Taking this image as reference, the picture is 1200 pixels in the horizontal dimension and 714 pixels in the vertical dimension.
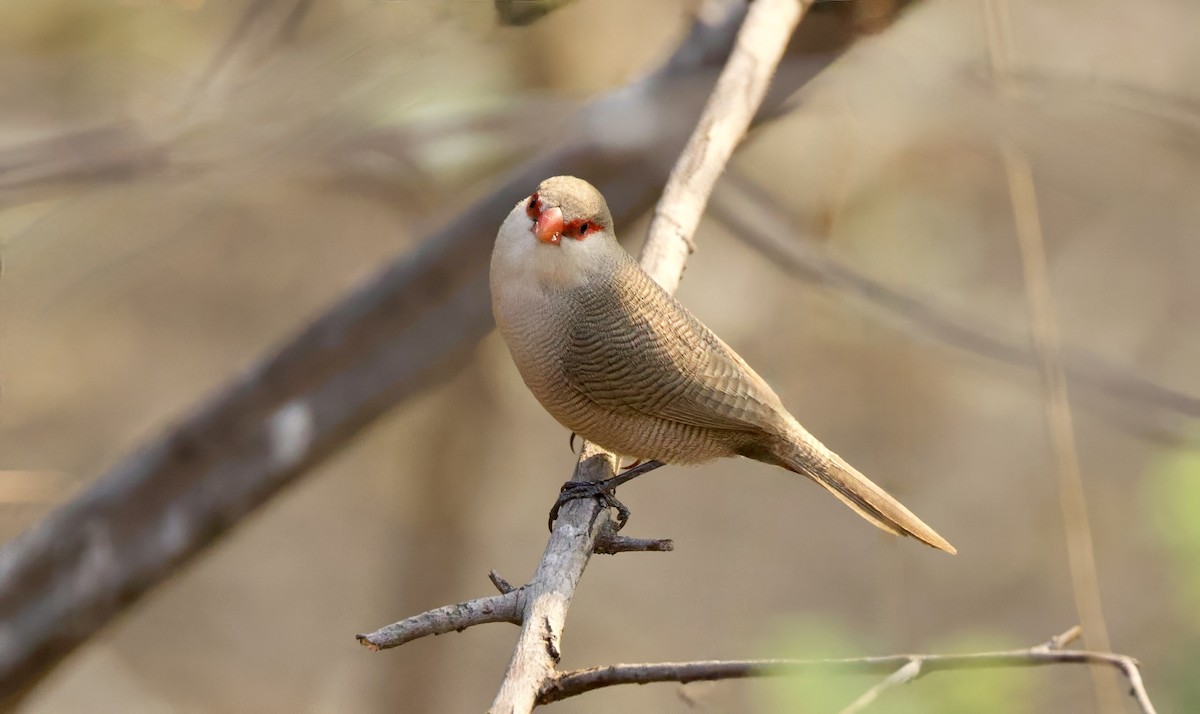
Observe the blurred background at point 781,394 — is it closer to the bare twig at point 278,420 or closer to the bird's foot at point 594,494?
the bare twig at point 278,420

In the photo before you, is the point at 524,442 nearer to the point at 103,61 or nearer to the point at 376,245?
the point at 376,245

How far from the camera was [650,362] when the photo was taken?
7.43 feet

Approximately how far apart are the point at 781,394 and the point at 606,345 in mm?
2167

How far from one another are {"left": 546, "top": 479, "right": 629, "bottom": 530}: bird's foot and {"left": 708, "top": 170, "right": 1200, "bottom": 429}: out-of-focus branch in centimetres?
136

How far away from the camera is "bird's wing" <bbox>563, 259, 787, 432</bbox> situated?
7.30 feet

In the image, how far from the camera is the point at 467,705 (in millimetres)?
5031

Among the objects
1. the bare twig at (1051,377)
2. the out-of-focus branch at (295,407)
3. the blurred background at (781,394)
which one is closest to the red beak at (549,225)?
the out-of-focus branch at (295,407)

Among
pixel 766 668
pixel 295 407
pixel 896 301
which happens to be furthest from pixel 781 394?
pixel 766 668

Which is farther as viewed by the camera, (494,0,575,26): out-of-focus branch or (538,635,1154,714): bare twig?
(494,0,575,26): out-of-focus branch

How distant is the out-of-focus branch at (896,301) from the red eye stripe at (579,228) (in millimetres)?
1340

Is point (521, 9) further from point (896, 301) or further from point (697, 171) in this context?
point (896, 301)

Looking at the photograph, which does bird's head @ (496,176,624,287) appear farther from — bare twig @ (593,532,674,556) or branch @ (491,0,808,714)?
bare twig @ (593,532,674,556)

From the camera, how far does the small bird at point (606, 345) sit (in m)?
2.19

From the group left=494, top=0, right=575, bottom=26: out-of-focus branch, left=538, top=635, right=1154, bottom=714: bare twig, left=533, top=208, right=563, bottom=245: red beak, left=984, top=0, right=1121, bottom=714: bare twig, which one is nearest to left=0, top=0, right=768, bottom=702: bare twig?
left=494, top=0, right=575, bottom=26: out-of-focus branch
